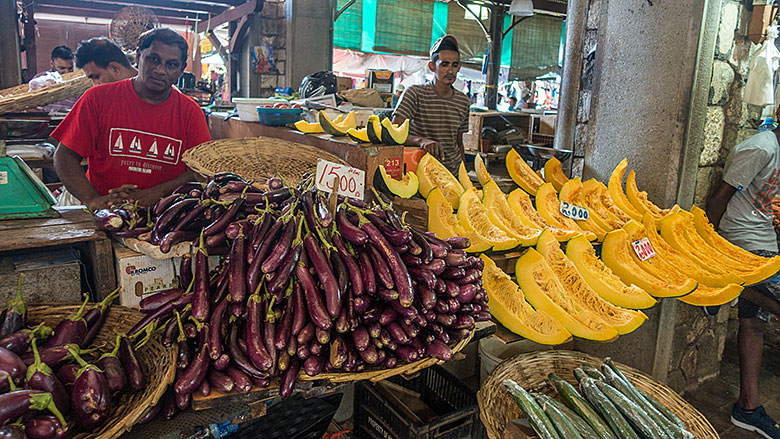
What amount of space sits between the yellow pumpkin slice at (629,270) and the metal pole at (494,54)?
8319 millimetres

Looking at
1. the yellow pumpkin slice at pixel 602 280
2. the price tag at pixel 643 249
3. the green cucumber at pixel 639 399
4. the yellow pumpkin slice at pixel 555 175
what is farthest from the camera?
the yellow pumpkin slice at pixel 555 175

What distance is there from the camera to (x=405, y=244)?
1.84 metres

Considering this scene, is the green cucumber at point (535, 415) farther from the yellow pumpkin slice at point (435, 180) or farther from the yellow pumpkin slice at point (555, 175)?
the yellow pumpkin slice at point (555, 175)

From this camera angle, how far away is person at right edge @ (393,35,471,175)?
416cm

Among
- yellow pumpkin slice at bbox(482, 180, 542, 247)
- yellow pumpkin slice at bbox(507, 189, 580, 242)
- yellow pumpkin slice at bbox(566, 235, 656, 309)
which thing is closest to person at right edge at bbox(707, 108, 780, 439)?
yellow pumpkin slice at bbox(566, 235, 656, 309)

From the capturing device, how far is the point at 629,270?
9.79ft

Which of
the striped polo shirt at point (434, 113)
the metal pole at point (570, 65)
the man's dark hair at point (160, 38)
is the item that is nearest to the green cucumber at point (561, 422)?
the striped polo shirt at point (434, 113)

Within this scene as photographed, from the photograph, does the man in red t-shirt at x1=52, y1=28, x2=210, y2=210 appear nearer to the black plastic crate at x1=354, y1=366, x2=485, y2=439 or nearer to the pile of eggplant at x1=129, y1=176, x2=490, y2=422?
the pile of eggplant at x1=129, y1=176, x2=490, y2=422

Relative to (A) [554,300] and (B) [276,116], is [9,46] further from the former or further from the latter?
(A) [554,300]

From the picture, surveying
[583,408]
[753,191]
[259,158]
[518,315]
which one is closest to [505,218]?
[518,315]

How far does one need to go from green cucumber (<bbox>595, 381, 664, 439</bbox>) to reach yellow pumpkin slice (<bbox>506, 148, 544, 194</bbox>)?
1.68 metres

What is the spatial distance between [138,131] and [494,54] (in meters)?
9.66

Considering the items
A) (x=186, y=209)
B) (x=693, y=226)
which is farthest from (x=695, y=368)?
(x=186, y=209)

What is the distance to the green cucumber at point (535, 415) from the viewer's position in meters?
2.07
